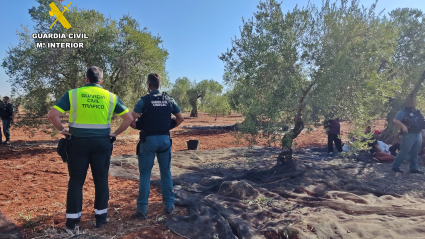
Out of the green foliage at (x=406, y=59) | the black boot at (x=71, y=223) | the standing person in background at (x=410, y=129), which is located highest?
the green foliage at (x=406, y=59)

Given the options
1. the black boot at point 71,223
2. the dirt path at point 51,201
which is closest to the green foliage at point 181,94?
the dirt path at point 51,201

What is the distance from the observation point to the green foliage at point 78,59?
30.3ft

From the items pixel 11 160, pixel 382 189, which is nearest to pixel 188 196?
pixel 382 189

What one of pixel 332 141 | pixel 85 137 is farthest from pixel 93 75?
pixel 332 141

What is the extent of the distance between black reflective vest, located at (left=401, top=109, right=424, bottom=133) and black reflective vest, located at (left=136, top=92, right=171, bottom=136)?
597 centimetres

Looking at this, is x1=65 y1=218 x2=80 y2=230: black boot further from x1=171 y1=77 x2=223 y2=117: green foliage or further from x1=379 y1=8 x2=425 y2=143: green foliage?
x1=171 y1=77 x2=223 y2=117: green foliage

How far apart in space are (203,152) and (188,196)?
15.7 feet

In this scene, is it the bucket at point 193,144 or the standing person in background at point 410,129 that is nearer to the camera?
the standing person in background at point 410,129

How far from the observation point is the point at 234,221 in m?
3.43

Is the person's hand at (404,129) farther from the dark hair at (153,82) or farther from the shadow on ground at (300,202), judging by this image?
the dark hair at (153,82)

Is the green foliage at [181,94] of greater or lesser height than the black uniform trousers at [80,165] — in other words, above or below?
above

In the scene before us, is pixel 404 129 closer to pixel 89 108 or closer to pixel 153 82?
pixel 153 82

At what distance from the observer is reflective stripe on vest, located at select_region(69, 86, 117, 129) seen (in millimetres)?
3180

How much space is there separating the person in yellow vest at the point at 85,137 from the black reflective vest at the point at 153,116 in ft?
1.75
